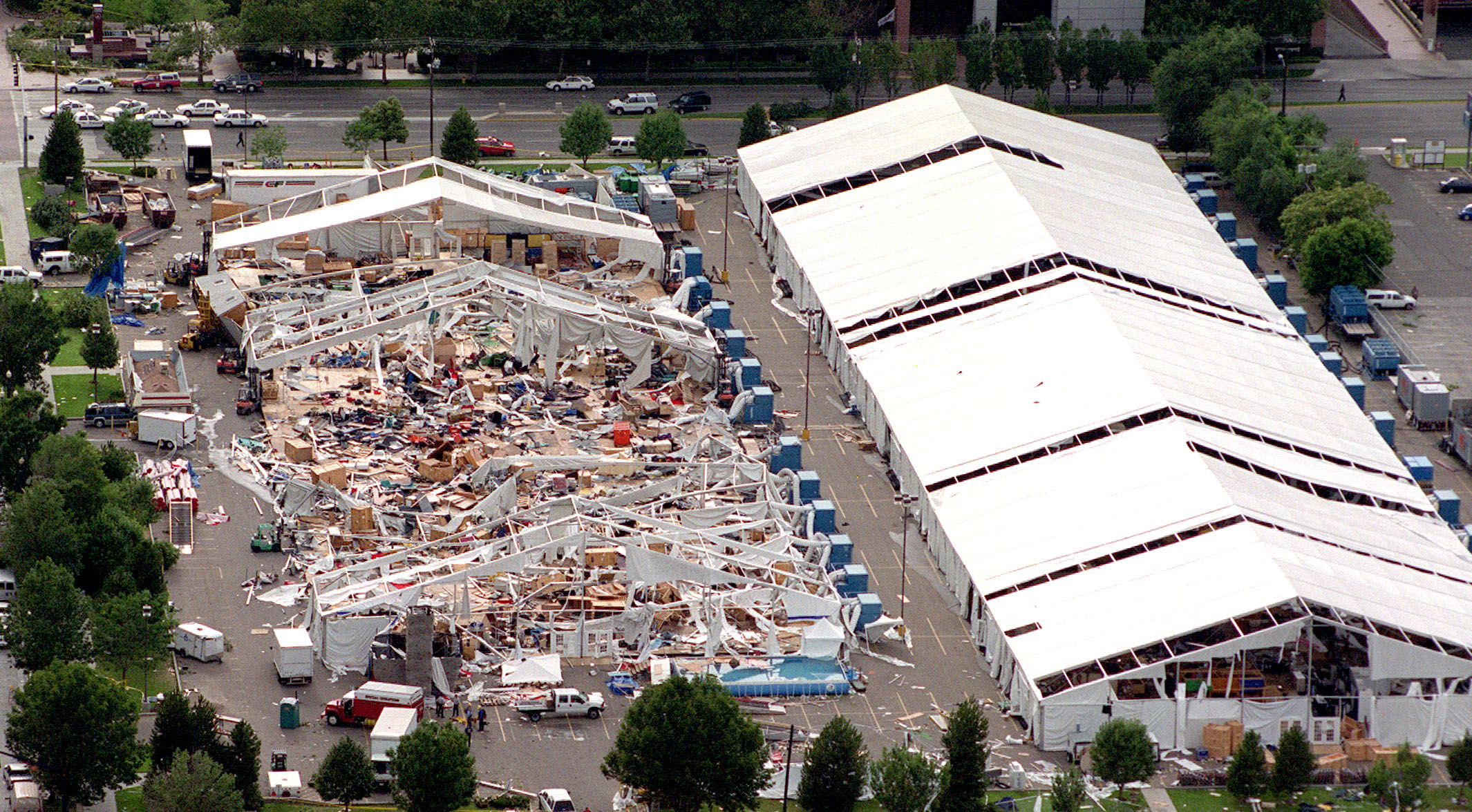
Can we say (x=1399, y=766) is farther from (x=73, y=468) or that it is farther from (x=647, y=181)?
(x=647, y=181)

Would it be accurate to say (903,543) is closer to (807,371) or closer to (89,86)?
(807,371)

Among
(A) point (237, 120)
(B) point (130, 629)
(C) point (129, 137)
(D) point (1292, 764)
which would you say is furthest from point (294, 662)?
(A) point (237, 120)

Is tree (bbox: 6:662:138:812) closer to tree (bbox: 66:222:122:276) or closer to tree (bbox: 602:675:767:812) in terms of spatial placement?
tree (bbox: 602:675:767:812)

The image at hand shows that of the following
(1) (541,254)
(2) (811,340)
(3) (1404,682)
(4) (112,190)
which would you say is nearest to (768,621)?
(3) (1404,682)

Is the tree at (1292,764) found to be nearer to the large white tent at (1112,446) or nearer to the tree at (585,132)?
the large white tent at (1112,446)

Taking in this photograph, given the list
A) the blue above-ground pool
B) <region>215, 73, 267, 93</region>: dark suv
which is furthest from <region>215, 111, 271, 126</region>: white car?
the blue above-ground pool

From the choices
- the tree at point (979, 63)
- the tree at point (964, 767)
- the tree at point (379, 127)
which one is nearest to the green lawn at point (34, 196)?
Result: the tree at point (379, 127)
